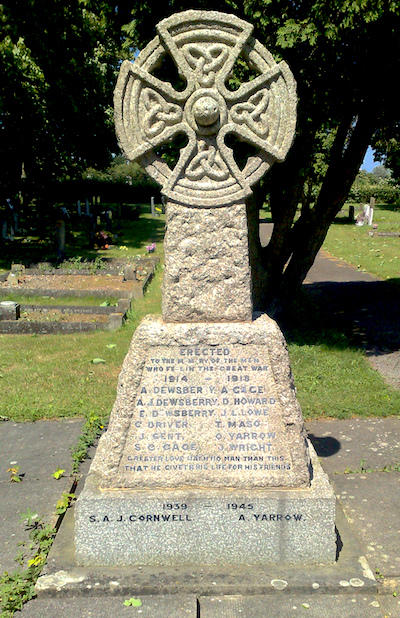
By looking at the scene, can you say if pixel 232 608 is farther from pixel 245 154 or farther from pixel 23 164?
pixel 23 164

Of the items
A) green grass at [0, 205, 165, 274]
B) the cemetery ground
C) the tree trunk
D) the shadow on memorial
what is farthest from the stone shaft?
green grass at [0, 205, 165, 274]

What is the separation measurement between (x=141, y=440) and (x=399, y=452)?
296 centimetres

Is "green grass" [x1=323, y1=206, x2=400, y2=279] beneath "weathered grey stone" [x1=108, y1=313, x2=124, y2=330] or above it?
above

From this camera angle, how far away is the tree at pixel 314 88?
23.6ft

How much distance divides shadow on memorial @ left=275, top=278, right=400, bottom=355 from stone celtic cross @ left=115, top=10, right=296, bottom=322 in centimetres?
586

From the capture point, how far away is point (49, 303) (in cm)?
1249

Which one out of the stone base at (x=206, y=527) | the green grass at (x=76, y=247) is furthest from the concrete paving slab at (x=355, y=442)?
the green grass at (x=76, y=247)

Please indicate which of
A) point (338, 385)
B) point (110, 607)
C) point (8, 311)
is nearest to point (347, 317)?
point (338, 385)

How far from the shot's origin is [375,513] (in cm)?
461

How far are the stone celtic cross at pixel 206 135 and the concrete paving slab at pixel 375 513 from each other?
6.23 feet

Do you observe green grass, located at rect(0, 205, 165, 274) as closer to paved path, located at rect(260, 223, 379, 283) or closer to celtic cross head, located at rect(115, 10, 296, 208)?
paved path, located at rect(260, 223, 379, 283)

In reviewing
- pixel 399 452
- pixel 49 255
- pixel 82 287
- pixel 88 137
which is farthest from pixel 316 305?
pixel 88 137

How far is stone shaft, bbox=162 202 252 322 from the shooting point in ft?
12.9

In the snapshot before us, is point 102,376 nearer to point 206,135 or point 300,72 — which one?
point 206,135
